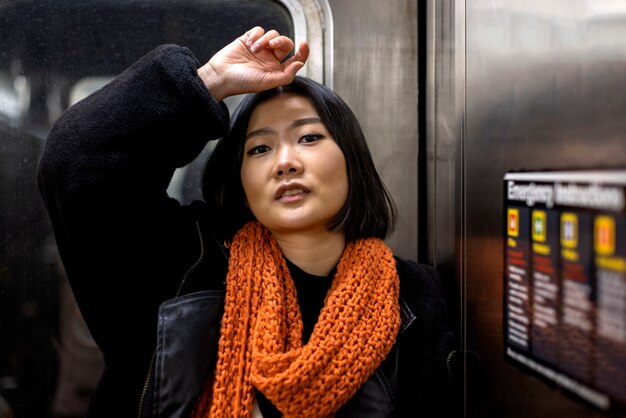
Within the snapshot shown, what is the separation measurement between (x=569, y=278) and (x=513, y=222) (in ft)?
0.56

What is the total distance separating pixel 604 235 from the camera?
0.56 meters

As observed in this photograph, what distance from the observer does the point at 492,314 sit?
0.95m

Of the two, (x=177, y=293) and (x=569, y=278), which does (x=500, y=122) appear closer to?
(x=569, y=278)

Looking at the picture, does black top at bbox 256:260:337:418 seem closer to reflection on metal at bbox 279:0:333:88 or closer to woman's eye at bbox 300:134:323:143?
woman's eye at bbox 300:134:323:143

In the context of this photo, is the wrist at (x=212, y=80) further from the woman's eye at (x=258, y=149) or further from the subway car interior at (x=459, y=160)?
the subway car interior at (x=459, y=160)

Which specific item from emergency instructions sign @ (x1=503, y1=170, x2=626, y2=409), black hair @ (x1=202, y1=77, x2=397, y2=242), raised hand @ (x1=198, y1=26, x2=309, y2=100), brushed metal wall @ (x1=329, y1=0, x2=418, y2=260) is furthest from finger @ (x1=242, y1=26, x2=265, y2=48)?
emergency instructions sign @ (x1=503, y1=170, x2=626, y2=409)

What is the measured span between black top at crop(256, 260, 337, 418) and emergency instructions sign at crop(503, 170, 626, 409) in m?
0.45

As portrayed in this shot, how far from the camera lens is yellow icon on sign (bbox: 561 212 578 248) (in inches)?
24.3

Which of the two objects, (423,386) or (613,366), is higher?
(613,366)

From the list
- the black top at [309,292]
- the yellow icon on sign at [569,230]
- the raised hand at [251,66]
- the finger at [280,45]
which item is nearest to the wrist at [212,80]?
the raised hand at [251,66]

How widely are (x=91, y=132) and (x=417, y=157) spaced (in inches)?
34.0

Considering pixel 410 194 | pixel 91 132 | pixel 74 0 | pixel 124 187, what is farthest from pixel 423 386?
pixel 74 0

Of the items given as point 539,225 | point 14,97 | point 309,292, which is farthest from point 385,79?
→ point 14,97

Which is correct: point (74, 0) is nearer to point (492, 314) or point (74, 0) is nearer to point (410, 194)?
point (410, 194)
